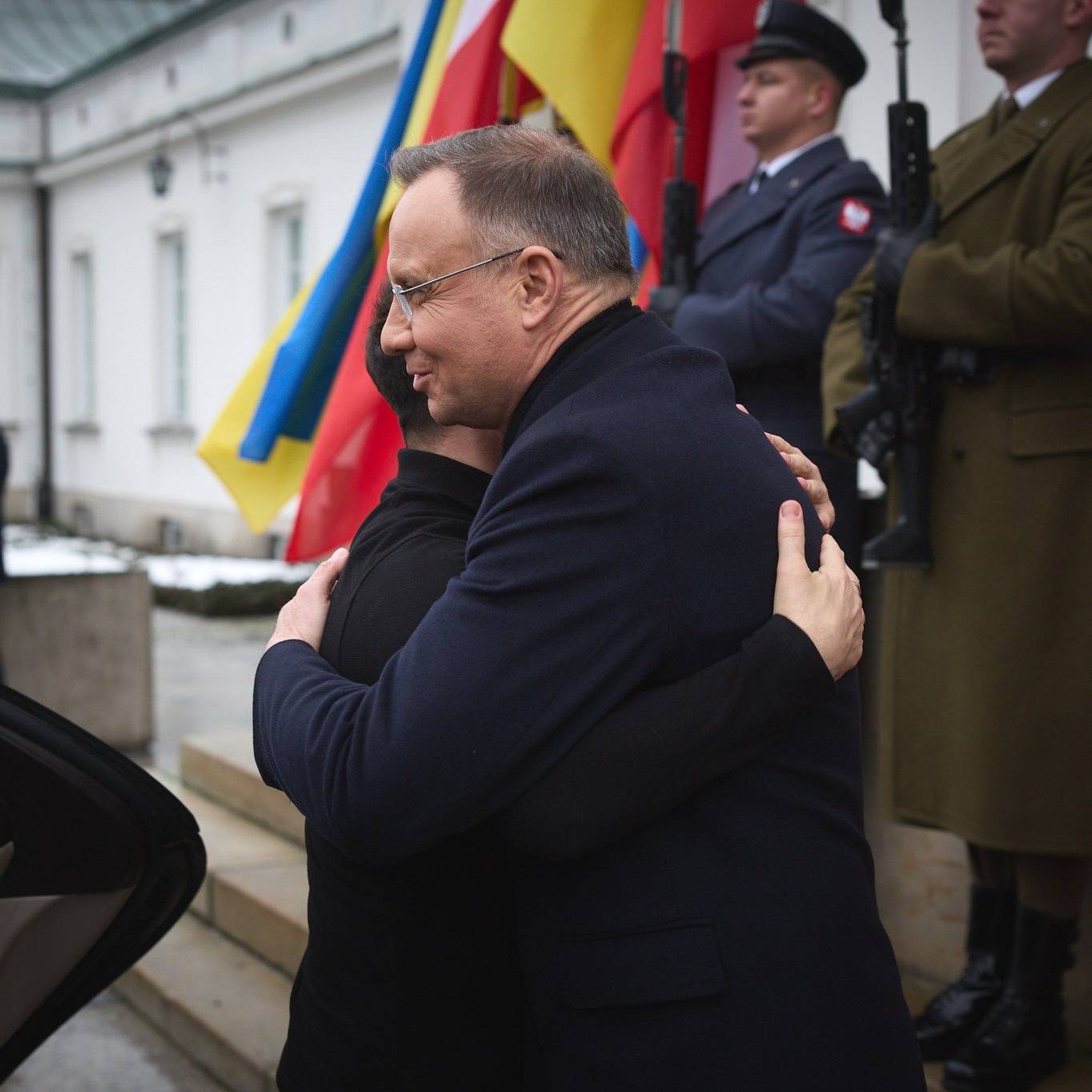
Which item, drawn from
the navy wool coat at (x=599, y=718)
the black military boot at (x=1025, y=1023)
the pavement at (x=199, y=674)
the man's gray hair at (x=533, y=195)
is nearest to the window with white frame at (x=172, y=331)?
the pavement at (x=199, y=674)

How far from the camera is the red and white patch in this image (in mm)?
3443

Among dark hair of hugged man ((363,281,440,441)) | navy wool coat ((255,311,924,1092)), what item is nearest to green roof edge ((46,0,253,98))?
dark hair of hugged man ((363,281,440,441))

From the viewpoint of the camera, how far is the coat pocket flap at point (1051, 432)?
2721 millimetres

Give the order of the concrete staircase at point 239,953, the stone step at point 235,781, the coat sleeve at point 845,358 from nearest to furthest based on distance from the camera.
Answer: the coat sleeve at point 845,358
the concrete staircase at point 239,953
the stone step at point 235,781

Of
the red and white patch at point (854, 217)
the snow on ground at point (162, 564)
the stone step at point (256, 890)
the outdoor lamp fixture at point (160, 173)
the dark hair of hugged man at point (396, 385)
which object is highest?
the outdoor lamp fixture at point (160, 173)

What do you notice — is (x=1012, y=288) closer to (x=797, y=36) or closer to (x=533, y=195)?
(x=797, y=36)

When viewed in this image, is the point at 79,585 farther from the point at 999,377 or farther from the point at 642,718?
the point at 642,718

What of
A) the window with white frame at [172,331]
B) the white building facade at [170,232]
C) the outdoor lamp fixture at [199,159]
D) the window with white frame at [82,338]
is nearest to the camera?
the white building facade at [170,232]

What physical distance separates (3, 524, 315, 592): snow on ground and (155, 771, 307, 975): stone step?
19.9 ft

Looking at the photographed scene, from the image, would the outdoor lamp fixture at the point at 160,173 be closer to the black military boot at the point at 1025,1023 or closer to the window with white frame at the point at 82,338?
the window with white frame at the point at 82,338

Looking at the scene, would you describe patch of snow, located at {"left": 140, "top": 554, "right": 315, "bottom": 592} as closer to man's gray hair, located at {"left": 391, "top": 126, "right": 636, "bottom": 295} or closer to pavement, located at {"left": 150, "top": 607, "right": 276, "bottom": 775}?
pavement, located at {"left": 150, "top": 607, "right": 276, "bottom": 775}

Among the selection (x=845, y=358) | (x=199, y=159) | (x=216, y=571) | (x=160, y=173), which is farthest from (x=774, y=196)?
(x=160, y=173)

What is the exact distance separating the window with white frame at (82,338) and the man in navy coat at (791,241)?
56.9 feet

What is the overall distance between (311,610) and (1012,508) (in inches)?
58.9
